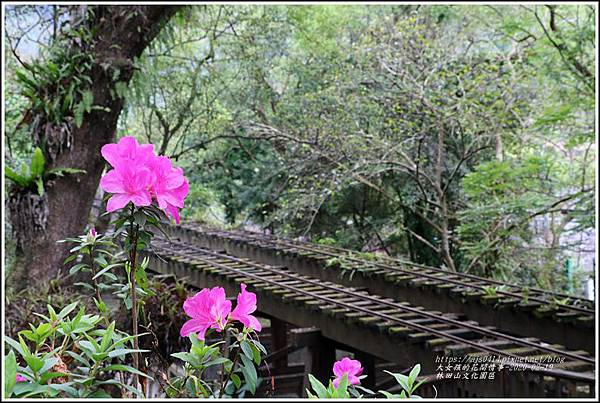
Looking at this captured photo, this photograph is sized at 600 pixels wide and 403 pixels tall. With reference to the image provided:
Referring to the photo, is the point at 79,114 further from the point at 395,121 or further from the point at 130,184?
the point at 395,121

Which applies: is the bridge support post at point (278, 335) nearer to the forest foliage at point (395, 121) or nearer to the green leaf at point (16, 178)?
the forest foliage at point (395, 121)

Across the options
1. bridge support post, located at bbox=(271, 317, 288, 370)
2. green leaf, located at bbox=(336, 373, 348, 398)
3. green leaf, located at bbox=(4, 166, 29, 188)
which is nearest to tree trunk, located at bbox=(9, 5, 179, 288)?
green leaf, located at bbox=(4, 166, 29, 188)

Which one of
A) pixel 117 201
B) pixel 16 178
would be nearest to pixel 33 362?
pixel 117 201

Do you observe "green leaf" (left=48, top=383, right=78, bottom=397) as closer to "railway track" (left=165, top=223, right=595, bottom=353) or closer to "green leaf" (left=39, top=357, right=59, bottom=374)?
"green leaf" (left=39, top=357, right=59, bottom=374)

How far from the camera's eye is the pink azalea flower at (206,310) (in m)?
0.99

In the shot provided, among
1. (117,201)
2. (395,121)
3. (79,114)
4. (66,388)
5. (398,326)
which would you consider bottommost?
(398,326)

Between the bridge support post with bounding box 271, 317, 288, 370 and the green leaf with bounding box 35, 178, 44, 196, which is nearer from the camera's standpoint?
the green leaf with bounding box 35, 178, 44, 196

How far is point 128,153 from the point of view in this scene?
924mm

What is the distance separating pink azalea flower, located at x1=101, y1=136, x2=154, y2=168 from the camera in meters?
0.91

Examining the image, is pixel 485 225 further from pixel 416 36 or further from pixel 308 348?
pixel 308 348

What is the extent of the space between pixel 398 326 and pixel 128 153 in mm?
2708

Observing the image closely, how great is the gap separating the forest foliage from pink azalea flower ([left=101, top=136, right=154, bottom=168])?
4.48m

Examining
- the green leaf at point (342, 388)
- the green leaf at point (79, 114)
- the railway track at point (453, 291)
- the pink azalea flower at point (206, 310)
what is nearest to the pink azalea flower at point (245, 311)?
the pink azalea flower at point (206, 310)

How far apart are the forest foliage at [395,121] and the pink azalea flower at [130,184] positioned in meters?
4.51
